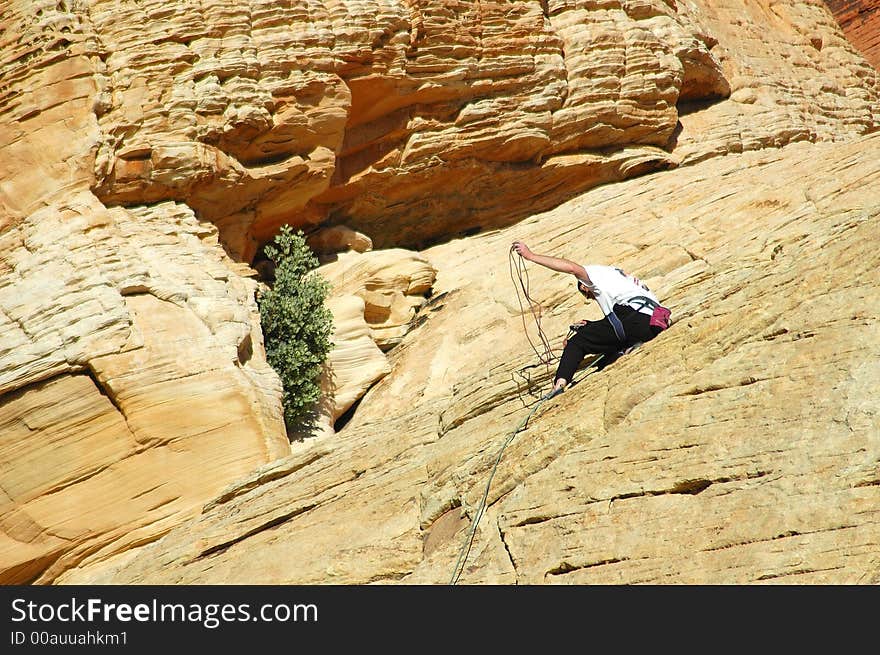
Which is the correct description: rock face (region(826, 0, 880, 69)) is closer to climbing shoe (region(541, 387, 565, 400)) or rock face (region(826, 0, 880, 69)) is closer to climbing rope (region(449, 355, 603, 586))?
climbing shoe (region(541, 387, 565, 400))

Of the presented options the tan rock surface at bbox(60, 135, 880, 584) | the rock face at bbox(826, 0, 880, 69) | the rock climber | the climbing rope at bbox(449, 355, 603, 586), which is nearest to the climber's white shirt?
the rock climber

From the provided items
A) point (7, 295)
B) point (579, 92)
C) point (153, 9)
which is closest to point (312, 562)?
point (7, 295)

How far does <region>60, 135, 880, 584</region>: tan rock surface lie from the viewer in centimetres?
912

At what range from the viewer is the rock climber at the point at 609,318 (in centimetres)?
1267

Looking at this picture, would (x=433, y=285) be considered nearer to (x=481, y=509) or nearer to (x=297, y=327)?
→ (x=297, y=327)

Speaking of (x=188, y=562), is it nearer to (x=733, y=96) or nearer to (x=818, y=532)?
(x=818, y=532)

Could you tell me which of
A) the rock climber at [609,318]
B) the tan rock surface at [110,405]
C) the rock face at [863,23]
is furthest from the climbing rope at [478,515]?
the rock face at [863,23]

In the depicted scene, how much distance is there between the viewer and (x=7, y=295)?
1870 centimetres

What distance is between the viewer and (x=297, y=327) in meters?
21.1

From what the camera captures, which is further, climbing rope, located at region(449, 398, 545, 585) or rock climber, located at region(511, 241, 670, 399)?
rock climber, located at region(511, 241, 670, 399)

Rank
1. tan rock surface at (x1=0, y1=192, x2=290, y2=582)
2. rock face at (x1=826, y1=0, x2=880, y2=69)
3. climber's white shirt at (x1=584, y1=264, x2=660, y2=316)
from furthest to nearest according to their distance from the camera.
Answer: rock face at (x1=826, y1=0, x2=880, y2=69)
tan rock surface at (x1=0, y1=192, x2=290, y2=582)
climber's white shirt at (x1=584, y1=264, x2=660, y2=316)

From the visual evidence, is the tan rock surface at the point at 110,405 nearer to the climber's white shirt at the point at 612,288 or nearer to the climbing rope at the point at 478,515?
the climbing rope at the point at 478,515
